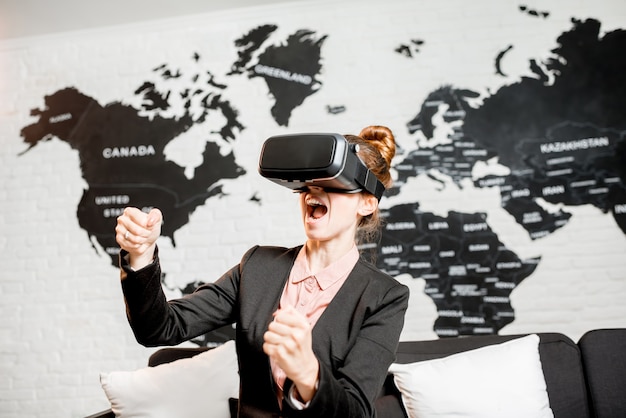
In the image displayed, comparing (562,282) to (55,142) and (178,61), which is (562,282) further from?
(55,142)

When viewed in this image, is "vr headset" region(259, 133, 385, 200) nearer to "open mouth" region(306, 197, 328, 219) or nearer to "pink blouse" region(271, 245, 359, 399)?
"open mouth" region(306, 197, 328, 219)

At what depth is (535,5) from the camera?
2.71 metres

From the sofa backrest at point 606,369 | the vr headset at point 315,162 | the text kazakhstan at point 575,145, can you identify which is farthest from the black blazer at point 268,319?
the text kazakhstan at point 575,145

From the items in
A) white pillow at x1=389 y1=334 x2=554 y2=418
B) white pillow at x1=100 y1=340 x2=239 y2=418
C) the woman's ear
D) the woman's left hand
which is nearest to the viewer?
the woman's left hand

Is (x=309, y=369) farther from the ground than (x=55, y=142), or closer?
closer

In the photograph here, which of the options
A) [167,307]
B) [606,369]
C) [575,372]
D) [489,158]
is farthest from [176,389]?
[489,158]

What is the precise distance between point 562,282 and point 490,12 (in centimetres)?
144

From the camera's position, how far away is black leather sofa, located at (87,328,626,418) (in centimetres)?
192

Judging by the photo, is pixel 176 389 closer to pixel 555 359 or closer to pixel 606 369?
pixel 555 359

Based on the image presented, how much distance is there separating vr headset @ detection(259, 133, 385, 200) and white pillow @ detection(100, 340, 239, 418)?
1.20 meters

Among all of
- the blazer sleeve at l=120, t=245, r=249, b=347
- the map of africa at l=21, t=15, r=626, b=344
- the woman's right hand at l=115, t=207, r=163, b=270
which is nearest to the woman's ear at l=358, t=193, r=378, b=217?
the blazer sleeve at l=120, t=245, r=249, b=347

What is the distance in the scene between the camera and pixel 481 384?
6.19 ft

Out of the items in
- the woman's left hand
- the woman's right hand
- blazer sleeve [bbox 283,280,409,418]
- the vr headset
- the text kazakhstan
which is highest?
the text kazakhstan

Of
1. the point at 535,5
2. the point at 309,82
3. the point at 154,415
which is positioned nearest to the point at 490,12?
the point at 535,5
